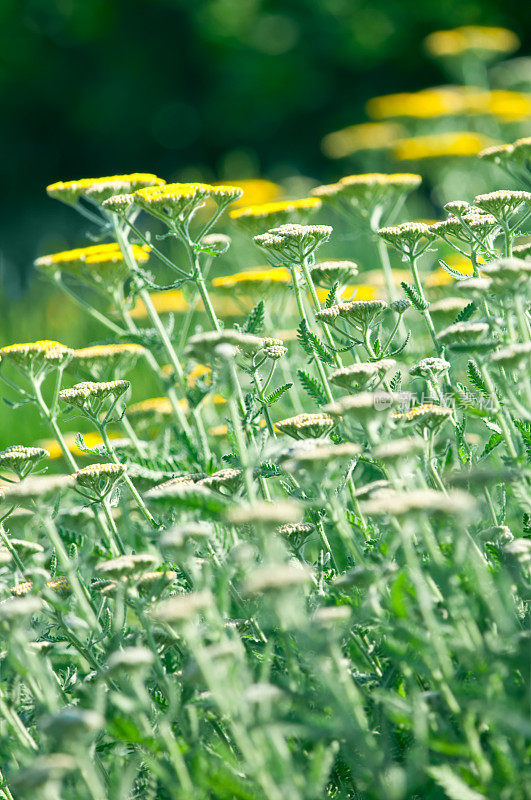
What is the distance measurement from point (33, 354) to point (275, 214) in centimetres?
111

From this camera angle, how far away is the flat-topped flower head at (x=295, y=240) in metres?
2.69

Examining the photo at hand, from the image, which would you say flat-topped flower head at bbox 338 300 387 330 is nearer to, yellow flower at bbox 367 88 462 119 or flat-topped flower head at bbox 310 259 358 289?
flat-topped flower head at bbox 310 259 358 289

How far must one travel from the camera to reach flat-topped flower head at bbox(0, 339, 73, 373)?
2.80 metres

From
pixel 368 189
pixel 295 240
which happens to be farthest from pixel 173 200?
pixel 368 189

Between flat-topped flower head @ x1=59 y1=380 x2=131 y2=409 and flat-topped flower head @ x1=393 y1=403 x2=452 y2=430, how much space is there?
921mm

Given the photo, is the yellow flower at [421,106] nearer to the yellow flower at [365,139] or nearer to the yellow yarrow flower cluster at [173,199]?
the yellow flower at [365,139]

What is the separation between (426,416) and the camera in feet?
7.38

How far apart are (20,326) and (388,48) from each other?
44.0ft

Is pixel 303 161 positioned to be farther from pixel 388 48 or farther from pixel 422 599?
pixel 422 599

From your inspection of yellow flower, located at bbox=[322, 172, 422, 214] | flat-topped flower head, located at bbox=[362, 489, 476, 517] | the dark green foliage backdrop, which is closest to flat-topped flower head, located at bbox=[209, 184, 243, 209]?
yellow flower, located at bbox=[322, 172, 422, 214]

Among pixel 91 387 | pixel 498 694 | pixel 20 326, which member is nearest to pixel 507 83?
pixel 20 326

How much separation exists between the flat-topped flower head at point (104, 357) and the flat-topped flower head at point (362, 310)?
1015 mm

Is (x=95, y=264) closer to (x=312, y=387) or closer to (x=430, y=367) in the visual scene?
(x=312, y=387)

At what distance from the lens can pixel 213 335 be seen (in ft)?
6.81
